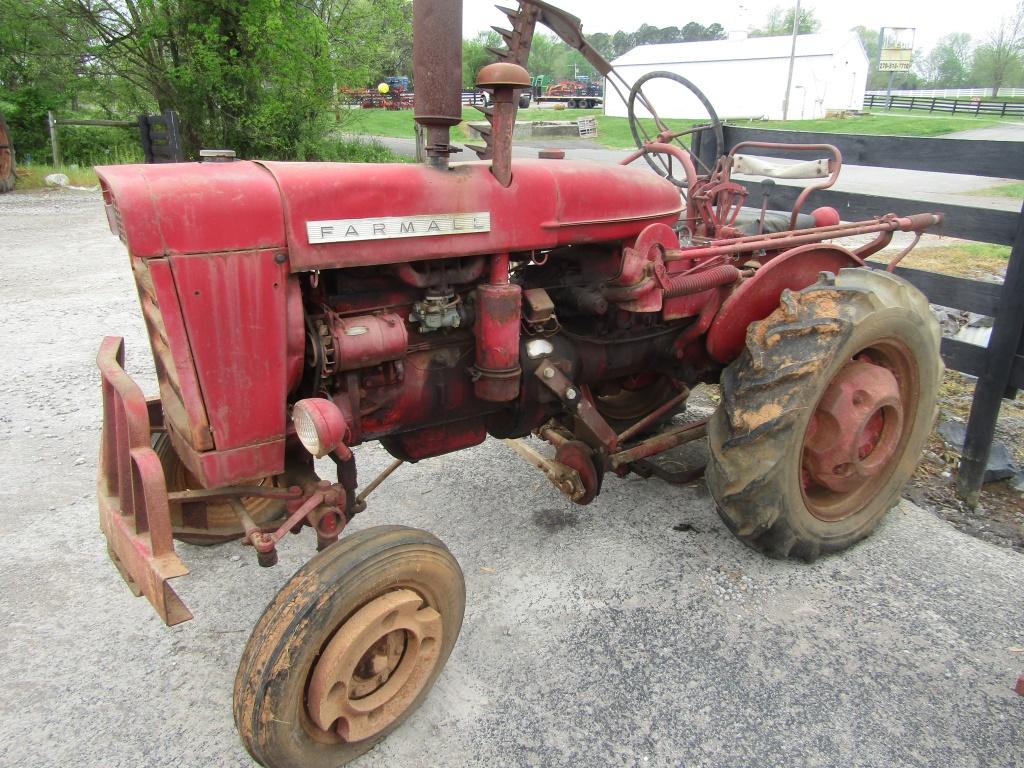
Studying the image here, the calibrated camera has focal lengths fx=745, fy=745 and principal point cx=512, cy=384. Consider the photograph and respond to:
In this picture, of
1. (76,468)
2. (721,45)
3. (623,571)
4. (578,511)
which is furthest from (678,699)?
(721,45)

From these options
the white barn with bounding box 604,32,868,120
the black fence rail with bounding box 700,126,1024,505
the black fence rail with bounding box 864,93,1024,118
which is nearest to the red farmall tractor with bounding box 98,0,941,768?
the black fence rail with bounding box 700,126,1024,505

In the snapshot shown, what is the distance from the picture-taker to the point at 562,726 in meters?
2.11

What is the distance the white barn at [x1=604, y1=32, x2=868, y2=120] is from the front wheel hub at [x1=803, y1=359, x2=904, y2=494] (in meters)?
37.2

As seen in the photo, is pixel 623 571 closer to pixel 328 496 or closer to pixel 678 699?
pixel 678 699

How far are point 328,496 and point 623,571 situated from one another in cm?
122

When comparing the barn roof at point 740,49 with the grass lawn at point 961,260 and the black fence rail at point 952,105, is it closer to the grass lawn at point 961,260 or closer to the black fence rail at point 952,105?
the black fence rail at point 952,105

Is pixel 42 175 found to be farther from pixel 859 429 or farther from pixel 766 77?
pixel 766 77

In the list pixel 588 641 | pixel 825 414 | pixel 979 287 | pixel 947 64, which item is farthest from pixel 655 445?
pixel 947 64

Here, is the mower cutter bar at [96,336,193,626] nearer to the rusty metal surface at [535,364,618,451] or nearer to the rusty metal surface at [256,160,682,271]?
the rusty metal surface at [256,160,682,271]

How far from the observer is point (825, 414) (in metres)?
2.79

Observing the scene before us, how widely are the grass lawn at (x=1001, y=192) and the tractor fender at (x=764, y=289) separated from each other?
36.9ft

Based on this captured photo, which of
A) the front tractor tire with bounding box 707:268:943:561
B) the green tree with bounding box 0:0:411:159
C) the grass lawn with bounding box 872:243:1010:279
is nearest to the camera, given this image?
the front tractor tire with bounding box 707:268:943:561

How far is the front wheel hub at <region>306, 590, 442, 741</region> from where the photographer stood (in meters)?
1.83

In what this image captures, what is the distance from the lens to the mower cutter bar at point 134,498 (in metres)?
1.81
